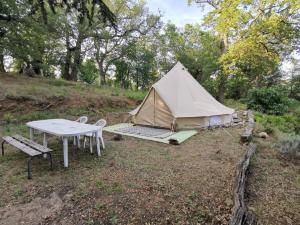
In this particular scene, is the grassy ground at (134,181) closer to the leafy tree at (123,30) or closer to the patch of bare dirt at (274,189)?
the patch of bare dirt at (274,189)

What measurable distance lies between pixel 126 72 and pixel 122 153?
1384cm

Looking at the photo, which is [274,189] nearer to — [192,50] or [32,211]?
[32,211]

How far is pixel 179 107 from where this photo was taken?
7.32 meters

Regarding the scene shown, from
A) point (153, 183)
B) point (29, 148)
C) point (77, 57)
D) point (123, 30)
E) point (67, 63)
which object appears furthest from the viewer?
point (123, 30)

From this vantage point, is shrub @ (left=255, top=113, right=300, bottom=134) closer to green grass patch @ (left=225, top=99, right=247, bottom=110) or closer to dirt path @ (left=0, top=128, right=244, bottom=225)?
green grass patch @ (left=225, top=99, right=247, bottom=110)

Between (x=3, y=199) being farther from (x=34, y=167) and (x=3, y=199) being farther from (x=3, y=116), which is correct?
(x=3, y=116)

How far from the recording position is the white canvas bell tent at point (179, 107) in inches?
286

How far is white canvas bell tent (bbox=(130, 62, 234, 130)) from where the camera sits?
726 cm

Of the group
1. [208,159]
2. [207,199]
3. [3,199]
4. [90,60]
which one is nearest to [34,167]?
[3,199]

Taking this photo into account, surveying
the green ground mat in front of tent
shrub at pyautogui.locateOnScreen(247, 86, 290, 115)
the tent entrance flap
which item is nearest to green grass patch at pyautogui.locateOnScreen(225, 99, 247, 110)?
shrub at pyautogui.locateOnScreen(247, 86, 290, 115)

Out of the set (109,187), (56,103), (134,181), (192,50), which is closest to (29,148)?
(109,187)

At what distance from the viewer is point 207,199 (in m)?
2.94

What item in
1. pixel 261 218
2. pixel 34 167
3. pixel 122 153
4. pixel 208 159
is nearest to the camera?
pixel 261 218

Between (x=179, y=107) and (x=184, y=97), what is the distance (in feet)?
→ 1.85
